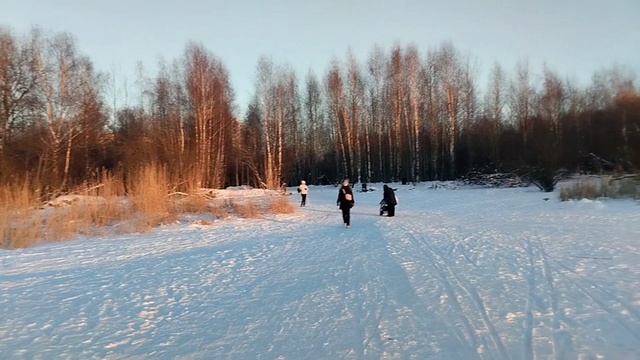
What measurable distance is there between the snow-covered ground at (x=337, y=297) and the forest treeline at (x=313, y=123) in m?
11.7

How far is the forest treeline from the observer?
32.1m

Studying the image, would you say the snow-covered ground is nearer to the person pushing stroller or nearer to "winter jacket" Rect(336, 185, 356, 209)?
"winter jacket" Rect(336, 185, 356, 209)

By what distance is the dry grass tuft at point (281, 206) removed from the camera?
23266mm

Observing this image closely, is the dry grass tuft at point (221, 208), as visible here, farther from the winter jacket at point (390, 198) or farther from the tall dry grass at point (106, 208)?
the winter jacket at point (390, 198)

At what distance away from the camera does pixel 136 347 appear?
18.2 feet

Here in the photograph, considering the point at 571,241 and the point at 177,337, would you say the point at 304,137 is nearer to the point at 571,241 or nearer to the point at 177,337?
the point at 571,241

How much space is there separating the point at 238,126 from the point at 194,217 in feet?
114

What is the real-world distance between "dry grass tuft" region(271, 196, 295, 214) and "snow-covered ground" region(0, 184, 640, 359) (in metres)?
8.75

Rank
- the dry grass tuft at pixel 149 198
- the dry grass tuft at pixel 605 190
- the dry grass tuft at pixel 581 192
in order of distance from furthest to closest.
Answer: the dry grass tuft at pixel 581 192
the dry grass tuft at pixel 605 190
the dry grass tuft at pixel 149 198

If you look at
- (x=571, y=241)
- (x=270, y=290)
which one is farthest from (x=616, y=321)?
(x=571, y=241)

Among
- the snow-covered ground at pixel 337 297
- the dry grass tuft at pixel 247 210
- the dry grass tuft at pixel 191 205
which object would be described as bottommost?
the snow-covered ground at pixel 337 297

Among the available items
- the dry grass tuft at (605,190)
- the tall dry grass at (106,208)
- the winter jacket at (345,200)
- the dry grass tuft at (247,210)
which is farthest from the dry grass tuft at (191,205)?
the dry grass tuft at (605,190)

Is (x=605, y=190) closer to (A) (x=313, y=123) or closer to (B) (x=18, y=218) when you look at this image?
(B) (x=18, y=218)

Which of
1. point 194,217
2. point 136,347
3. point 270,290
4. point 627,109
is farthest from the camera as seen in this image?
point 627,109
